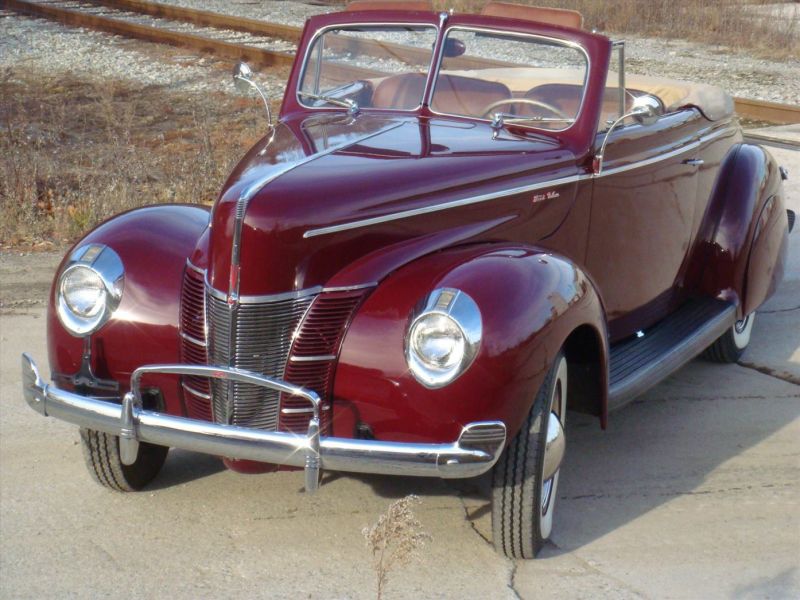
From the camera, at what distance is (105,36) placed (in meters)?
16.0

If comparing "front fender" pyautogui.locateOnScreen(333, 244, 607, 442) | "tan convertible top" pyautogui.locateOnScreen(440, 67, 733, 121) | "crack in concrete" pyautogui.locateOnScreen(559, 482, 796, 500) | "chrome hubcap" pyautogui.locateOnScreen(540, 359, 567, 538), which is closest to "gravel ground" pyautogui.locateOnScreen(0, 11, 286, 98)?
"tan convertible top" pyautogui.locateOnScreen(440, 67, 733, 121)

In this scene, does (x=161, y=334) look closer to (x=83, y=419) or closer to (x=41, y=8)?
(x=83, y=419)

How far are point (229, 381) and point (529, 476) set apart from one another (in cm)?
100

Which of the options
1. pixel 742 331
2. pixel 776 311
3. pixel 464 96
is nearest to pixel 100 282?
pixel 464 96

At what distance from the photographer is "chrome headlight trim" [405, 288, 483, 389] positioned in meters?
3.43

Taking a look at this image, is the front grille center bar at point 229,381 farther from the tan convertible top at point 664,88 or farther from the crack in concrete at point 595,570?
the tan convertible top at point 664,88

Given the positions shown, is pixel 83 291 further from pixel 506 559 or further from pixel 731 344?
pixel 731 344

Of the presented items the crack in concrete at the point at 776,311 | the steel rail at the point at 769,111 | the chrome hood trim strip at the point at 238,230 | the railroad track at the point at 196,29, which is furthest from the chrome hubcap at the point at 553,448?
the railroad track at the point at 196,29

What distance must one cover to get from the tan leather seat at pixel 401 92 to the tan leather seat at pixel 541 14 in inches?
19.0

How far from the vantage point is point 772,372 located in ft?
18.7

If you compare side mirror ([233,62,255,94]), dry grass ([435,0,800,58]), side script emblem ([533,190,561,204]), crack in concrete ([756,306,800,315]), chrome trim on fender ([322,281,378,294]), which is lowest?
dry grass ([435,0,800,58])

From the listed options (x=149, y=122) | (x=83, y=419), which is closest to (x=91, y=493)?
(x=83, y=419)

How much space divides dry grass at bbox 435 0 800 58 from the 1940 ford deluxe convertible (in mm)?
12699

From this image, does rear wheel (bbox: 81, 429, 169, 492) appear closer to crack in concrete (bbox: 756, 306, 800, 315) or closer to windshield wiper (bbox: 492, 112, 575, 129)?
windshield wiper (bbox: 492, 112, 575, 129)
